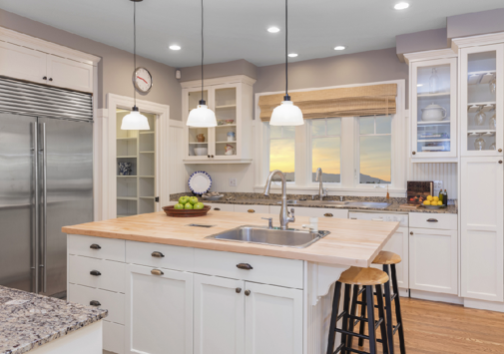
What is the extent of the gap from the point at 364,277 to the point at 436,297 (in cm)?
207

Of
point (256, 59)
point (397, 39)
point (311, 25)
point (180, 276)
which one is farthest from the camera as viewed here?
point (256, 59)

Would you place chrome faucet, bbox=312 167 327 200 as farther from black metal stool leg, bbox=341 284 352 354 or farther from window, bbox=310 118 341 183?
black metal stool leg, bbox=341 284 352 354

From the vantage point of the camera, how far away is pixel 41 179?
3.53 metres

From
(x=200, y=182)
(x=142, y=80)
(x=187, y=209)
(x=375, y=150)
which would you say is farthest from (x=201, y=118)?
(x=200, y=182)

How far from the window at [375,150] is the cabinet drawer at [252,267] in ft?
9.72

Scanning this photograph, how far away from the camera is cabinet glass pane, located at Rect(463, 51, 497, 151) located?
3.42m

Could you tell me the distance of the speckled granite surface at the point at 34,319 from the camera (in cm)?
93

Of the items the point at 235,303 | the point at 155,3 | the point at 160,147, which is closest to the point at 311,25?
the point at 155,3

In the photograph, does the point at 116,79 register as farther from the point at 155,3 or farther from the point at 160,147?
the point at 155,3

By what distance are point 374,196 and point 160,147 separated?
274 cm

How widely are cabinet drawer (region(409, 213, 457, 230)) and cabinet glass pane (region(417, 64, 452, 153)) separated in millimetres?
669

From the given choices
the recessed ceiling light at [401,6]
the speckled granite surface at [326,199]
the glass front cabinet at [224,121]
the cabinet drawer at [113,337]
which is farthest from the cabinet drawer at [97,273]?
the recessed ceiling light at [401,6]

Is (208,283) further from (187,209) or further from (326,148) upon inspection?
(326,148)

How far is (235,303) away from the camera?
207 centimetres
